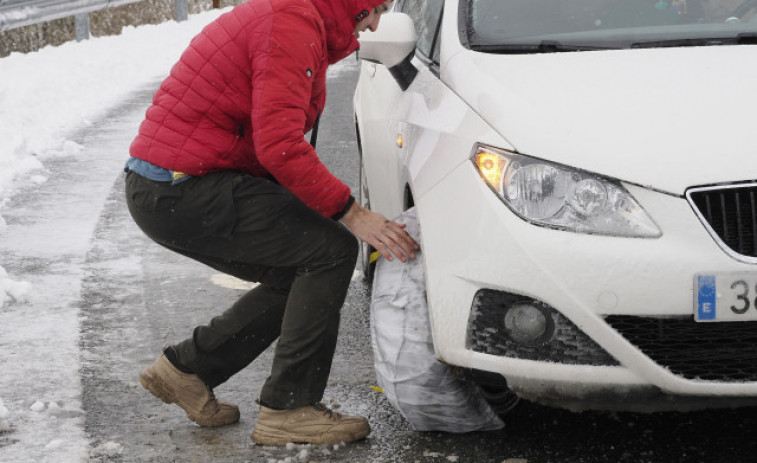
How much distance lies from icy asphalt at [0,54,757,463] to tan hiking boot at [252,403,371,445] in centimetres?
Answer: 4

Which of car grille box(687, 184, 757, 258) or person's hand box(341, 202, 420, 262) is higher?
car grille box(687, 184, 757, 258)

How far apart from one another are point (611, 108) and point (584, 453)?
1017 millimetres

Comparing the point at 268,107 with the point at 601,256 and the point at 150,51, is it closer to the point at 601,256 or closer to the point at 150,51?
the point at 601,256

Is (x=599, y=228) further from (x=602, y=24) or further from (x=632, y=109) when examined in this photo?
(x=602, y=24)

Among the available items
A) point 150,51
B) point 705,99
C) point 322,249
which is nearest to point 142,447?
point 322,249

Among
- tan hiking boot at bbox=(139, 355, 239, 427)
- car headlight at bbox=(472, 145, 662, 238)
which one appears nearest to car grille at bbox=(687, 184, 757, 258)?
car headlight at bbox=(472, 145, 662, 238)

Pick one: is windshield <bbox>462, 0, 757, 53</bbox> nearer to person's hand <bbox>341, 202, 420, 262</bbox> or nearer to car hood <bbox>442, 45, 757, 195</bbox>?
car hood <bbox>442, 45, 757, 195</bbox>

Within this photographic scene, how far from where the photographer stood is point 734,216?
3105mm

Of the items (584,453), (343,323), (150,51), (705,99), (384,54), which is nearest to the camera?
(705,99)

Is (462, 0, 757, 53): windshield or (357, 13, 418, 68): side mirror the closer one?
(462, 0, 757, 53): windshield

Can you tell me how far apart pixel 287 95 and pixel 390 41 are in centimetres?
73

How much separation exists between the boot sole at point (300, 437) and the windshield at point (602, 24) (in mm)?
1265

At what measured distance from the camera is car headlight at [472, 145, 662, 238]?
3.15 metres

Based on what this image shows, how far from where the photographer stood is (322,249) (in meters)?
3.71
